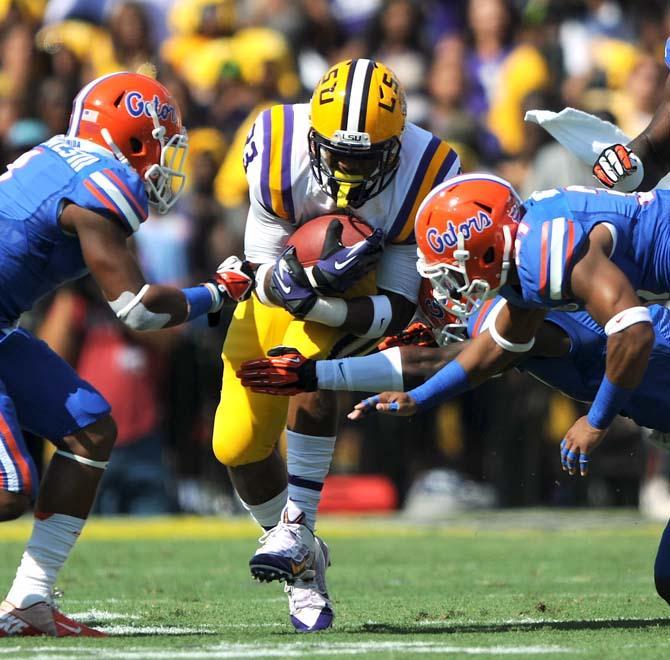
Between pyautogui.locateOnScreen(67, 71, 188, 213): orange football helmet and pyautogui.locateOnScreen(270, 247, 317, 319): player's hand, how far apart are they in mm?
438

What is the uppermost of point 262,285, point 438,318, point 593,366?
point 262,285

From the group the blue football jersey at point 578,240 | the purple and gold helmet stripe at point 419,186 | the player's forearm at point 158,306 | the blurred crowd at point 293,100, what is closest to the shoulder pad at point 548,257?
the blue football jersey at point 578,240

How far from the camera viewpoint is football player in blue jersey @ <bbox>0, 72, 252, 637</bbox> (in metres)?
4.82

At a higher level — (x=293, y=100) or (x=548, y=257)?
(x=548, y=257)

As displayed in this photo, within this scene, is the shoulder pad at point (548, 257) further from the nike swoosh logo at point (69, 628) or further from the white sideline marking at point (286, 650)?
the nike swoosh logo at point (69, 628)

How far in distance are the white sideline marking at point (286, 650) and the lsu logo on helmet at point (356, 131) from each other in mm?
1657

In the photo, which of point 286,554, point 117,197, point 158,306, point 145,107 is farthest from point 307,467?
point 145,107

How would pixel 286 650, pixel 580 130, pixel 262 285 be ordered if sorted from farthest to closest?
pixel 580 130 → pixel 262 285 → pixel 286 650

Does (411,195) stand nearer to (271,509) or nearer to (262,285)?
(262,285)

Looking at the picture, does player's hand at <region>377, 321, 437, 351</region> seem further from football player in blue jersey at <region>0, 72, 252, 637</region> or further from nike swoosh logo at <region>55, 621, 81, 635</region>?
nike swoosh logo at <region>55, 621, 81, 635</region>

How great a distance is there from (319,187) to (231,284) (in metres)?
0.66

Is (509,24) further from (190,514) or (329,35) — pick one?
(190,514)

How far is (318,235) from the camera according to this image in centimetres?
549

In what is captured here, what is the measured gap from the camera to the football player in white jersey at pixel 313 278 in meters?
5.38
